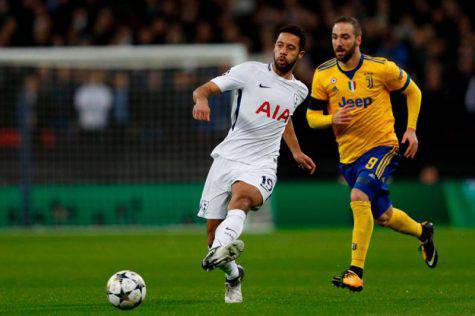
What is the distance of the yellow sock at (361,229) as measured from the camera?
1009 centimetres


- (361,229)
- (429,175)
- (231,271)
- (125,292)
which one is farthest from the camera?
(429,175)

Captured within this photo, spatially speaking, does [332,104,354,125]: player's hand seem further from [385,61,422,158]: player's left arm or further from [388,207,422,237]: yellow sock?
[388,207,422,237]: yellow sock

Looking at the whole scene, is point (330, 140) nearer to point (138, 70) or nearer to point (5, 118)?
point (138, 70)

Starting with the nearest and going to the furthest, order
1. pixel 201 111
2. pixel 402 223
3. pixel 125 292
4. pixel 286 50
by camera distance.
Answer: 1. pixel 201 111
2. pixel 125 292
3. pixel 286 50
4. pixel 402 223

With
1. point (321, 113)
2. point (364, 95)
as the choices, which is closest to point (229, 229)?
point (321, 113)

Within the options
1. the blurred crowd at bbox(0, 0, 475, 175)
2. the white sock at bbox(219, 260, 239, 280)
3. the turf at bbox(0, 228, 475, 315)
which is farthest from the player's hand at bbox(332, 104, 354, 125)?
the blurred crowd at bbox(0, 0, 475, 175)

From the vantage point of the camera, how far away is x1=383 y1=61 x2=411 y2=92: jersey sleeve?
35.0 ft

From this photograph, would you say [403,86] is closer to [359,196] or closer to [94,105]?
[359,196]

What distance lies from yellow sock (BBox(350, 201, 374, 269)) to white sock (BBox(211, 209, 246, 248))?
149 centimetres

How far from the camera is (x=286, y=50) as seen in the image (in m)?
9.53

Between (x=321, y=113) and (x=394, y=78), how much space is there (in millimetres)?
799

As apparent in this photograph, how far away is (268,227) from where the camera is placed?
21.2 m

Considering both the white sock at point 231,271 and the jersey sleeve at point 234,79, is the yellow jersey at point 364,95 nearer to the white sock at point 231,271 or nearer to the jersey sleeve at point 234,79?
the jersey sleeve at point 234,79

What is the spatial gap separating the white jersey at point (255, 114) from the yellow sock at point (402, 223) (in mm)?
2047
